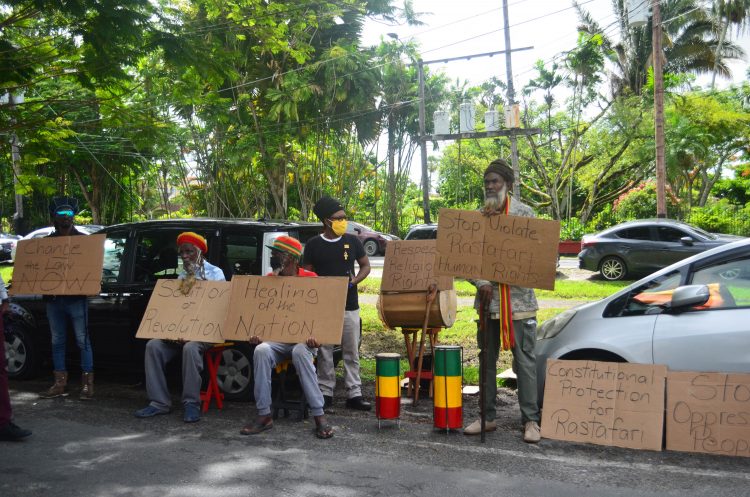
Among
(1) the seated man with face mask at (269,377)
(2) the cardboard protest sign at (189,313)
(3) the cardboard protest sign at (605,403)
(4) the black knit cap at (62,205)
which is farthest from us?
(4) the black knit cap at (62,205)

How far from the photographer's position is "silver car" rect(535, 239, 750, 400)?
16.9 feet

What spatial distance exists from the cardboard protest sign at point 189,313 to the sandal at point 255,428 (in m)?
0.83

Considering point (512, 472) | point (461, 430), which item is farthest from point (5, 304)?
point (512, 472)

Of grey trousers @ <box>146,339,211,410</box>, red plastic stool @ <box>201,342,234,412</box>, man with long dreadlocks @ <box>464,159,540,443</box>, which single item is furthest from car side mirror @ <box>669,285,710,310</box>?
grey trousers @ <box>146,339,211,410</box>

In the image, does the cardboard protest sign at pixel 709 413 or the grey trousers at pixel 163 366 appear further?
the grey trousers at pixel 163 366

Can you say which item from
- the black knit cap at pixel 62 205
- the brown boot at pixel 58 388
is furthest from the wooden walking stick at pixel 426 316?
the black knit cap at pixel 62 205

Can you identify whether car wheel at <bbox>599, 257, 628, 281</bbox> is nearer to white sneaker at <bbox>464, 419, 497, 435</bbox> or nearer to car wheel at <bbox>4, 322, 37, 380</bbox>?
white sneaker at <bbox>464, 419, 497, 435</bbox>

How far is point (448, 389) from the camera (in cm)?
575

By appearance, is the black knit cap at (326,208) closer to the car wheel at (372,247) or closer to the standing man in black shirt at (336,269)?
the standing man in black shirt at (336,269)

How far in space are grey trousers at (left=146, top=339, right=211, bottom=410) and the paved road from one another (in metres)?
0.24

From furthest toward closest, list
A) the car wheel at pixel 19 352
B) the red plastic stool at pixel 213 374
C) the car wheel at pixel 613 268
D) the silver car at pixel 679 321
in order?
the car wheel at pixel 613 268
the car wheel at pixel 19 352
the red plastic stool at pixel 213 374
the silver car at pixel 679 321

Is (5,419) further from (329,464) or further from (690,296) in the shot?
(690,296)

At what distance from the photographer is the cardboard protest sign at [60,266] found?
22.9 ft

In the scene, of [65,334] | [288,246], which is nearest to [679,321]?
[288,246]
